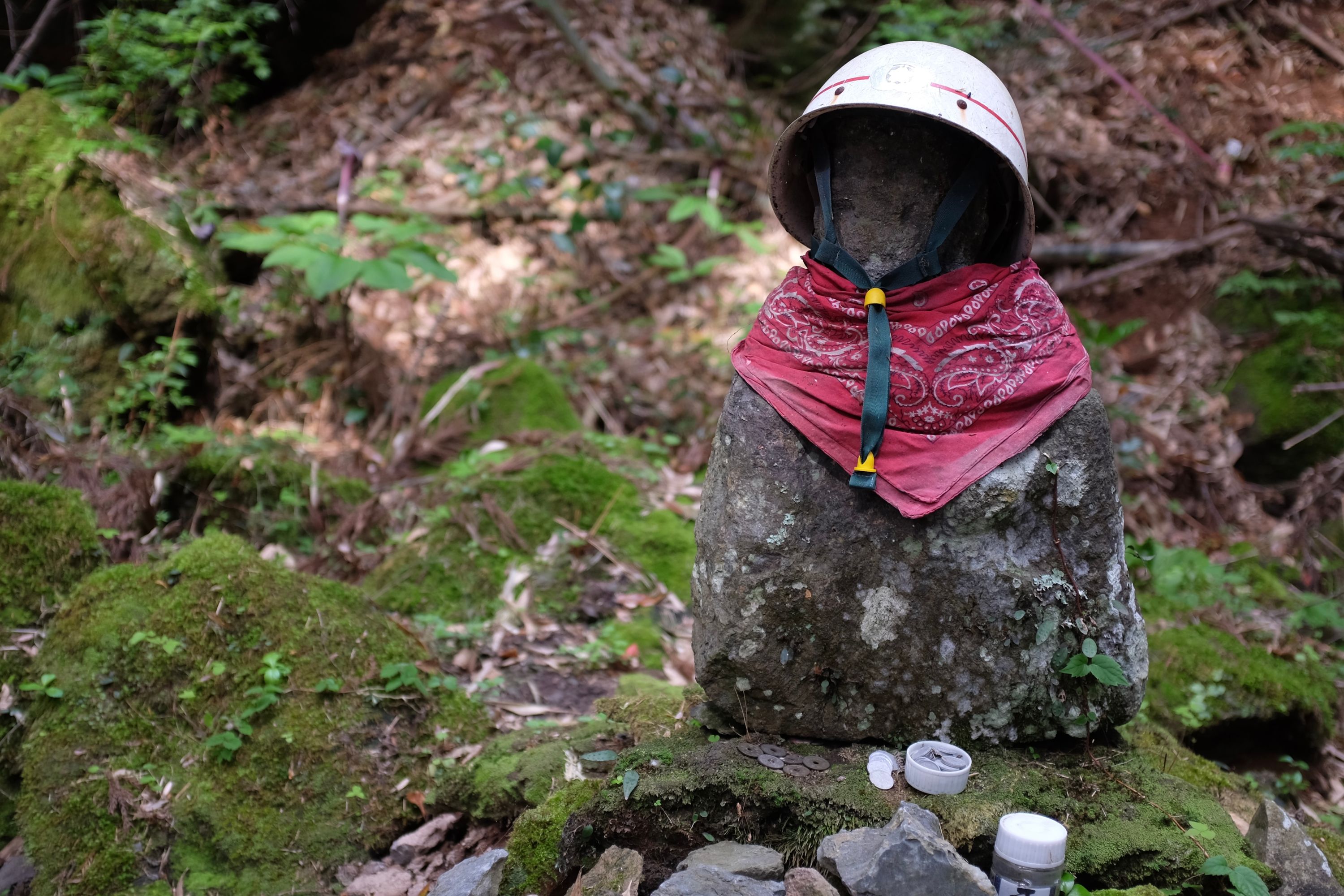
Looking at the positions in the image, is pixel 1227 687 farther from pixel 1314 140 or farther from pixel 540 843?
pixel 1314 140

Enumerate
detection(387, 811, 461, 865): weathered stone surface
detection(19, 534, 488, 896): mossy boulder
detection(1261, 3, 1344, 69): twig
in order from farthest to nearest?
detection(1261, 3, 1344, 69): twig < detection(387, 811, 461, 865): weathered stone surface < detection(19, 534, 488, 896): mossy boulder

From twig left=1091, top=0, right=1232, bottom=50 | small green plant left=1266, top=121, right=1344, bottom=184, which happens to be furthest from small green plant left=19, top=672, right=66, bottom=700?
Result: twig left=1091, top=0, right=1232, bottom=50

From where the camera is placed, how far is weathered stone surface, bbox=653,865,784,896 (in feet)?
7.25

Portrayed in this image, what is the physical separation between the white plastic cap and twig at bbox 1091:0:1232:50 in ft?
26.8

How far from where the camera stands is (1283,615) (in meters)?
4.84

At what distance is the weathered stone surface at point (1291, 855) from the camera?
2461 mm

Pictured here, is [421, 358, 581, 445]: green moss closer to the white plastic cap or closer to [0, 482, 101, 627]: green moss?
[0, 482, 101, 627]: green moss

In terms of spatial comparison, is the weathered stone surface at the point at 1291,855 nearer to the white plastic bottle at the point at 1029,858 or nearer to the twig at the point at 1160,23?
the white plastic bottle at the point at 1029,858

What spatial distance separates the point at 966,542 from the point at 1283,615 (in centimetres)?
325

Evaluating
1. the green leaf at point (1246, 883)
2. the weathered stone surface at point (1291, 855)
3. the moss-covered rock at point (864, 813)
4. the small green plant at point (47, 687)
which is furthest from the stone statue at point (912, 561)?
the small green plant at point (47, 687)

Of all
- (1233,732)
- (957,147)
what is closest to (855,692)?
(957,147)

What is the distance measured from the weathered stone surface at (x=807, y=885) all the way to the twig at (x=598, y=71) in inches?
262

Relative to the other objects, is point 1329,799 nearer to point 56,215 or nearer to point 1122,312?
point 1122,312

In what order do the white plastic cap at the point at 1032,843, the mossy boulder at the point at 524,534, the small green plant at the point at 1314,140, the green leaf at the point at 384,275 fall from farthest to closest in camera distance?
the small green plant at the point at 1314,140 → the green leaf at the point at 384,275 → the mossy boulder at the point at 524,534 → the white plastic cap at the point at 1032,843
